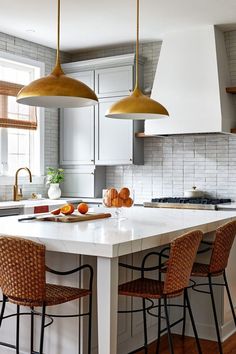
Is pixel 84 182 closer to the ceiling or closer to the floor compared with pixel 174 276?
closer to the ceiling

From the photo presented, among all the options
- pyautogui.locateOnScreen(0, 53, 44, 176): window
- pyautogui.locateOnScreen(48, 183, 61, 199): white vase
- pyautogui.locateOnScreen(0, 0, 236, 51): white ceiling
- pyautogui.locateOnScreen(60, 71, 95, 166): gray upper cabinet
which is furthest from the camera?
pyautogui.locateOnScreen(60, 71, 95, 166): gray upper cabinet

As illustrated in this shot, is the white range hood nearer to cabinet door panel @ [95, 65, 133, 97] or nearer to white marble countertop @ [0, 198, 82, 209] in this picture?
cabinet door panel @ [95, 65, 133, 97]

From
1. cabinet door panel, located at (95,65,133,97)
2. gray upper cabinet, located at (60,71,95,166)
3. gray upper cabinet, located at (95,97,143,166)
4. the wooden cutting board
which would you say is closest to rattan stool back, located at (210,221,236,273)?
the wooden cutting board

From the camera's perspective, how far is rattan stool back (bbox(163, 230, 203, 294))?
2816 millimetres

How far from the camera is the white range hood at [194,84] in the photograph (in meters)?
5.73

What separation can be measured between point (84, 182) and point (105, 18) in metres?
2.18

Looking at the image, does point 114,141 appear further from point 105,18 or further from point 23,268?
point 23,268

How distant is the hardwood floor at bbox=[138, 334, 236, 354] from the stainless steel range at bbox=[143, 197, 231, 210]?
168 cm

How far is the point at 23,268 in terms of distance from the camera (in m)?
2.64

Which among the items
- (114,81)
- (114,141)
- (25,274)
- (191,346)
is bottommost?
(191,346)

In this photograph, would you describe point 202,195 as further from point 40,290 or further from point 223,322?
point 40,290

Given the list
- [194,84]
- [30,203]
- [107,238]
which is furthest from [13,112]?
[107,238]

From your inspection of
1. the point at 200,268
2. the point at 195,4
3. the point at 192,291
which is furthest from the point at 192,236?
the point at 195,4

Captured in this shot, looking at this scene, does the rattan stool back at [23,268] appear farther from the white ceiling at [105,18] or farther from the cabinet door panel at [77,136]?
A: the cabinet door panel at [77,136]
